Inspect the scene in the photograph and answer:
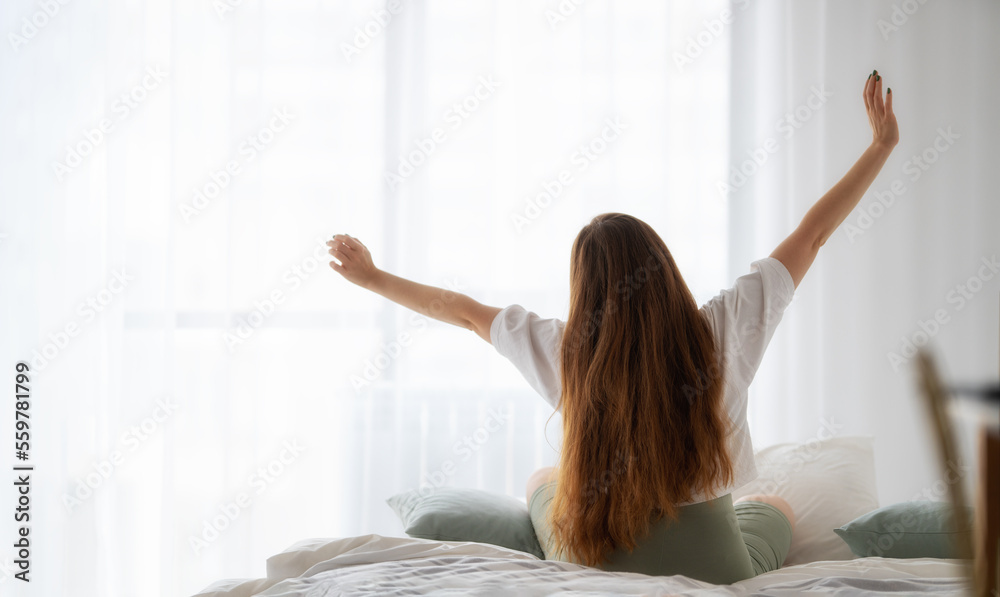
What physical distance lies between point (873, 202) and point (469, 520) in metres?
1.95

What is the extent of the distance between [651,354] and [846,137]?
1.77 metres

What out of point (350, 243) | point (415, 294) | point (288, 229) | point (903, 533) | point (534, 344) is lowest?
point (903, 533)

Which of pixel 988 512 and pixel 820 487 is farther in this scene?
pixel 820 487

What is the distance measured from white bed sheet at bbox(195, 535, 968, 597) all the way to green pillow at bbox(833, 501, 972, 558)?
0.53 ft

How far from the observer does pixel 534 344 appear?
1.37 meters

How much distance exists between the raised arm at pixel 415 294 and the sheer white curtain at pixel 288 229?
899 mm

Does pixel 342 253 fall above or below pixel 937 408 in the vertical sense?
above

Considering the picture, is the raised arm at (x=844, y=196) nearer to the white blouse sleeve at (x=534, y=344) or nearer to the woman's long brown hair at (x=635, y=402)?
the woman's long brown hair at (x=635, y=402)

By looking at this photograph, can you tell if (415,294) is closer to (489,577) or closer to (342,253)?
(342,253)

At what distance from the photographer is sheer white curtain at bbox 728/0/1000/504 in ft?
8.21

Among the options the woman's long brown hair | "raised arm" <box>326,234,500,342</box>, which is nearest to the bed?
the woman's long brown hair

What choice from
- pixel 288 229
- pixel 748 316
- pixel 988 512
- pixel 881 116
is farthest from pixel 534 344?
pixel 288 229

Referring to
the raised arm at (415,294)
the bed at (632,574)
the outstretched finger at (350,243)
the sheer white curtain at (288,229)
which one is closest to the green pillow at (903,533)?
the bed at (632,574)

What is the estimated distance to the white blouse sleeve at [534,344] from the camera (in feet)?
4.42
